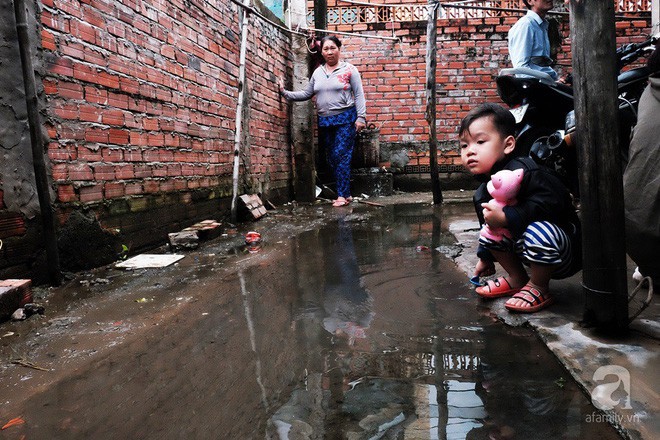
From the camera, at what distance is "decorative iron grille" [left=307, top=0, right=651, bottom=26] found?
23.3 feet

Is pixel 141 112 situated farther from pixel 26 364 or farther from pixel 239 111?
pixel 26 364

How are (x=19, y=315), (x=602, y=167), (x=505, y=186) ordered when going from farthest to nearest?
(x=19, y=315) → (x=505, y=186) → (x=602, y=167)

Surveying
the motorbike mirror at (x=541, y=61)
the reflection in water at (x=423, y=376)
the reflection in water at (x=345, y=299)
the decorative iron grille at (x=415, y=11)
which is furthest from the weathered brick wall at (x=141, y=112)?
the decorative iron grille at (x=415, y=11)

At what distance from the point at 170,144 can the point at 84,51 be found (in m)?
0.95

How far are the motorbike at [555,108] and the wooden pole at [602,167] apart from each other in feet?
2.12

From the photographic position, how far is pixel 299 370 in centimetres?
123

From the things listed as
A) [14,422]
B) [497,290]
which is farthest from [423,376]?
[14,422]

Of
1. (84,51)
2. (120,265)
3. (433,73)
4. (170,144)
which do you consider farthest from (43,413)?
(433,73)

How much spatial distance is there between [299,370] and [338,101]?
476 cm

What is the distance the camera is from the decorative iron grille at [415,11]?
7090 mm

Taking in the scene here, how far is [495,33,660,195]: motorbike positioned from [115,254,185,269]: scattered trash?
7.12 ft

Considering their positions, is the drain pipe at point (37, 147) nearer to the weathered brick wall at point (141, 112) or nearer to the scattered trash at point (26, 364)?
the weathered brick wall at point (141, 112)

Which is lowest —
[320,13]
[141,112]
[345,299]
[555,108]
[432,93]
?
[345,299]

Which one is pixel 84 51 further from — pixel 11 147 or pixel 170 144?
pixel 170 144
